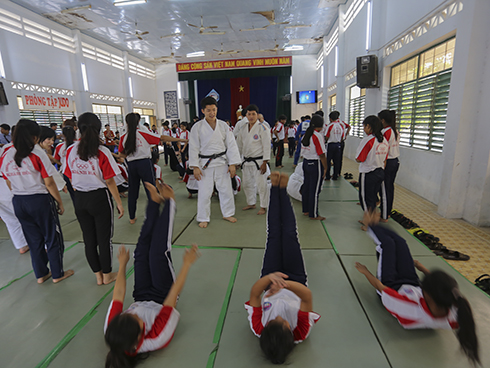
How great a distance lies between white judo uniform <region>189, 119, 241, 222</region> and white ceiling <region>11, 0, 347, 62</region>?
6.87 metres

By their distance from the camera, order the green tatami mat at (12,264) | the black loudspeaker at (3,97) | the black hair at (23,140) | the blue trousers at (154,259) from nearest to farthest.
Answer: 1. the blue trousers at (154,259)
2. the black hair at (23,140)
3. the green tatami mat at (12,264)
4. the black loudspeaker at (3,97)

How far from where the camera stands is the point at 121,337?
1252 mm

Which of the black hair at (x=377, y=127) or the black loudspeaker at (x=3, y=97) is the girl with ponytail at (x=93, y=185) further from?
the black loudspeaker at (x=3, y=97)

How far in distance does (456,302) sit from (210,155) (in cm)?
277

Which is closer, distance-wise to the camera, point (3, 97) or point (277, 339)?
point (277, 339)

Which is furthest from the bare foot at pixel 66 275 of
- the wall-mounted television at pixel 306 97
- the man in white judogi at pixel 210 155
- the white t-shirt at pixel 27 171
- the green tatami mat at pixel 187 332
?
the wall-mounted television at pixel 306 97

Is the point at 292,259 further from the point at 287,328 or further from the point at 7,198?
the point at 7,198

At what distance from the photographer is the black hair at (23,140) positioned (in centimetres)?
206

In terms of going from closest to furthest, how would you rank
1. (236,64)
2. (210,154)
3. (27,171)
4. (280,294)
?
(280,294) → (27,171) → (210,154) → (236,64)

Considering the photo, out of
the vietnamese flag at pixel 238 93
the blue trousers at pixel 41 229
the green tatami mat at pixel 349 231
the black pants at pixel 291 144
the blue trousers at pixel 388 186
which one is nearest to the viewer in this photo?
the blue trousers at pixel 41 229

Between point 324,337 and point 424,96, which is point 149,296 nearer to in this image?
point 324,337

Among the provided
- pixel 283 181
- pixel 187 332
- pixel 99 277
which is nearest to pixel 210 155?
pixel 283 181

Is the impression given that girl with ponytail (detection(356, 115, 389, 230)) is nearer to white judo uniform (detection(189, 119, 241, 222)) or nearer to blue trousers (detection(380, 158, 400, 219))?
blue trousers (detection(380, 158, 400, 219))

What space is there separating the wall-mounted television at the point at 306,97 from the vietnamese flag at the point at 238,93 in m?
3.54
